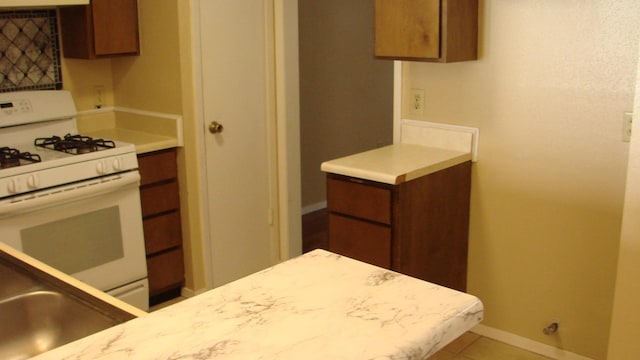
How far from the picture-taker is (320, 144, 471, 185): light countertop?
9.27 ft

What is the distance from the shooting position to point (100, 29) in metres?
3.53

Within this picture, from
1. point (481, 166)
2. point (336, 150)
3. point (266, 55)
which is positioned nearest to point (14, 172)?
point (266, 55)

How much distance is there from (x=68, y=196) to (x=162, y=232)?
2.13 ft

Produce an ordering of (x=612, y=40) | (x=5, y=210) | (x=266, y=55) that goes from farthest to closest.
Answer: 1. (x=266, y=55)
2. (x=5, y=210)
3. (x=612, y=40)

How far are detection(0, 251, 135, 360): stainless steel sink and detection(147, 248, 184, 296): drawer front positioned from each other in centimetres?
202

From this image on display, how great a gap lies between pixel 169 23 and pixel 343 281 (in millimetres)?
2528

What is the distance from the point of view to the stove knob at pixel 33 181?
2.96 m

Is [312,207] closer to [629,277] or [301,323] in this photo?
[629,277]

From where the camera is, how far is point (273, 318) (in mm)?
1203

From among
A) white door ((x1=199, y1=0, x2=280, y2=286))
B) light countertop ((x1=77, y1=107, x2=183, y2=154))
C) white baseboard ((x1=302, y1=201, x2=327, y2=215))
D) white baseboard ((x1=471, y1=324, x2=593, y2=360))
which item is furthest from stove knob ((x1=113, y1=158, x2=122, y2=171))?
white baseboard ((x1=302, y1=201, x2=327, y2=215))

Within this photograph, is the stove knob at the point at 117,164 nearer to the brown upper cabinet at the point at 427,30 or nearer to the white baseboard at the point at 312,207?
the brown upper cabinet at the point at 427,30

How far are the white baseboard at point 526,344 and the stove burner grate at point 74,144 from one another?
1.91m

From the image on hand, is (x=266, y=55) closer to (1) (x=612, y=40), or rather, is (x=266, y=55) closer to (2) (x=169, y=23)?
(2) (x=169, y=23)

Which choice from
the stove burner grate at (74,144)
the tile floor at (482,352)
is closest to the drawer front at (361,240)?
the tile floor at (482,352)
